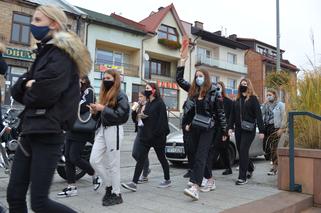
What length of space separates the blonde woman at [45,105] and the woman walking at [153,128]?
2952 mm

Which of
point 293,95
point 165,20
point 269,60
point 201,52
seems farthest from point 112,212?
point 269,60

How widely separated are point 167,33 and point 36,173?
3367 centimetres

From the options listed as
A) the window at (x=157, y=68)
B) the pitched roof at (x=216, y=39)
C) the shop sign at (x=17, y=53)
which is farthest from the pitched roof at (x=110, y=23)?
the pitched roof at (x=216, y=39)

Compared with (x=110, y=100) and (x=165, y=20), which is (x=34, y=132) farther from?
(x=165, y=20)

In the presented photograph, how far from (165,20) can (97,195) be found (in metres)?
31.6

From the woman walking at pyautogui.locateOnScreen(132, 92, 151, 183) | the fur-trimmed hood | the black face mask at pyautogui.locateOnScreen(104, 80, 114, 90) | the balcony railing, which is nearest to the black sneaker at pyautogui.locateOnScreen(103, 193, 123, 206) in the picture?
the woman walking at pyautogui.locateOnScreen(132, 92, 151, 183)

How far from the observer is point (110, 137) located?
4.63m

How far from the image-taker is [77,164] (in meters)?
5.07

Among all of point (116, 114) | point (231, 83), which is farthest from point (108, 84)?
point (231, 83)

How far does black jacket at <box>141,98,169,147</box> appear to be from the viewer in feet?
18.6

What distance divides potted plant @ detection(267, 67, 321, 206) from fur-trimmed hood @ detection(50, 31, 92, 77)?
13.0ft

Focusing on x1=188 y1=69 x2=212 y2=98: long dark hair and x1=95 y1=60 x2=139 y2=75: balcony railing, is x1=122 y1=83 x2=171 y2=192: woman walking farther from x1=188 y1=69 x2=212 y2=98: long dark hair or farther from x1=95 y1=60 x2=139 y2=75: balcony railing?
x1=95 y1=60 x2=139 y2=75: balcony railing

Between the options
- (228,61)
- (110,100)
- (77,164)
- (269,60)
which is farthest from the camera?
(269,60)

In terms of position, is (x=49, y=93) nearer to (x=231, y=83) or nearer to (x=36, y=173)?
(x=36, y=173)
